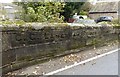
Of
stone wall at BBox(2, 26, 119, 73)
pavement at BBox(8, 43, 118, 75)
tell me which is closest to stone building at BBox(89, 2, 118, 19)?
stone wall at BBox(2, 26, 119, 73)

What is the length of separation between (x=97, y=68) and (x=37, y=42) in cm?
175

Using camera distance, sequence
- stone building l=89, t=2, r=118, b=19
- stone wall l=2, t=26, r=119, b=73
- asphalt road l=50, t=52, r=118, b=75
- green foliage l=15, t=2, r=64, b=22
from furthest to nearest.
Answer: stone building l=89, t=2, r=118, b=19 → green foliage l=15, t=2, r=64, b=22 → asphalt road l=50, t=52, r=118, b=75 → stone wall l=2, t=26, r=119, b=73

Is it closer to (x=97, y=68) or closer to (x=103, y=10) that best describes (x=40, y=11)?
(x=97, y=68)

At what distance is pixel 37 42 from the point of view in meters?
7.14

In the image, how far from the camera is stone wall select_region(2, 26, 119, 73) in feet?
20.2

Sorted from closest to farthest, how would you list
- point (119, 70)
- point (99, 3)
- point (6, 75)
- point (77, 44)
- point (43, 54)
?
point (6, 75)
point (119, 70)
point (43, 54)
point (77, 44)
point (99, 3)

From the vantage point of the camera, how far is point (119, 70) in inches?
267

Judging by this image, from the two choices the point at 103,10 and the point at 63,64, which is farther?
the point at 103,10

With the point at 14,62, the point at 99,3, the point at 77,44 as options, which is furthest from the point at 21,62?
the point at 99,3

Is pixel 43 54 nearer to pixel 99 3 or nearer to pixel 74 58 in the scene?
pixel 74 58

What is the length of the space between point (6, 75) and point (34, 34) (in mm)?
1538

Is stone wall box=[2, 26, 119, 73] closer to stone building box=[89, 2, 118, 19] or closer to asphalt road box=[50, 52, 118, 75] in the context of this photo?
asphalt road box=[50, 52, 118, 75]

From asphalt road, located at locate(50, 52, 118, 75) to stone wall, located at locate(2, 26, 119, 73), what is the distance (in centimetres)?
100

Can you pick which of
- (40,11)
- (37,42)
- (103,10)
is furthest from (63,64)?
(103,10)
